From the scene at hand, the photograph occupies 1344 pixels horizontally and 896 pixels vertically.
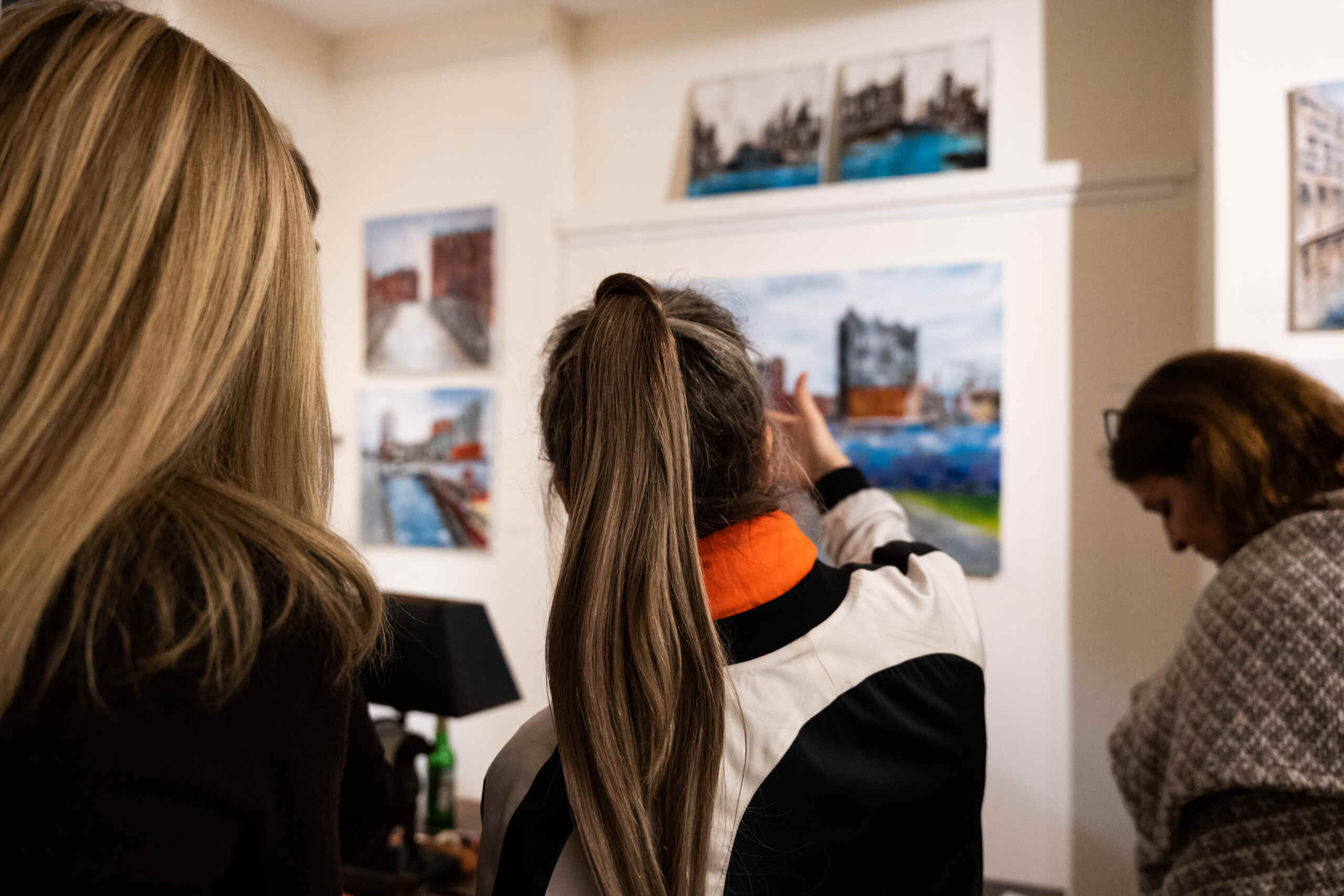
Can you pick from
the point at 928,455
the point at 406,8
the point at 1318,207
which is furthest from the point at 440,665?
the point at 406,8

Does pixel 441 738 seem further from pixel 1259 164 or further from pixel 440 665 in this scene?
pixel 1259 164

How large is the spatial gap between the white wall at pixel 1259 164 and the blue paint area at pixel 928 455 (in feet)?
2.42

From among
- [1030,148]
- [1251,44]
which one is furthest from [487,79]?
[1251,44]

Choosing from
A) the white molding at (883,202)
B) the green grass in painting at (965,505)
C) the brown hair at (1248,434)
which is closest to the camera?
the brown hair at (1248,434)

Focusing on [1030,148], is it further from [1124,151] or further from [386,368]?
[386,368]

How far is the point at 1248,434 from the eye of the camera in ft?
5.08

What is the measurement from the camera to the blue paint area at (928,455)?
2.95 metres

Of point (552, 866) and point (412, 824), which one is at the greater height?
point (552, 866)

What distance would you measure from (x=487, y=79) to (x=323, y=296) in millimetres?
1134

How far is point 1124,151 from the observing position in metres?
2.89

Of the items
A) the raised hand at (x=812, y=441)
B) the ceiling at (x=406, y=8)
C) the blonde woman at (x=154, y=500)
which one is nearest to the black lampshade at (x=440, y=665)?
the raised hand at (x=812, y=441)

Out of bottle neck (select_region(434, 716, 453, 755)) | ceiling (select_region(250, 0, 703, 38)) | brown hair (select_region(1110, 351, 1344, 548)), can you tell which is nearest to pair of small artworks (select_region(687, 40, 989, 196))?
ceiling (select_region(250, 0, 703, 38))

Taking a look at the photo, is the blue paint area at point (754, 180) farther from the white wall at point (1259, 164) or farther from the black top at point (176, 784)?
the black top at point (176, 784)

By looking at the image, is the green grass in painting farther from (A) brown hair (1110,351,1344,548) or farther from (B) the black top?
(B) the black top
